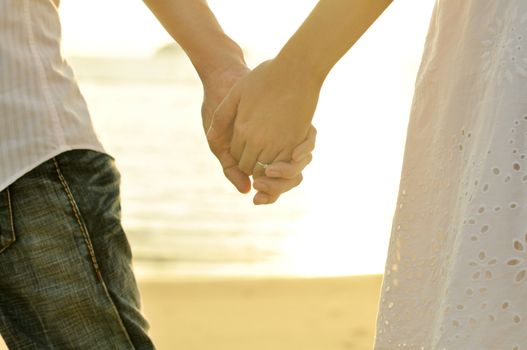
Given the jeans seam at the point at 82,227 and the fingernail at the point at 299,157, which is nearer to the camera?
the jeans seam at the point at 82,227

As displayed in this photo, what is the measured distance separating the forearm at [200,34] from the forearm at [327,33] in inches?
25.0

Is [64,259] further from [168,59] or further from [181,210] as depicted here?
[168,59]

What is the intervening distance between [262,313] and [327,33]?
4812mm

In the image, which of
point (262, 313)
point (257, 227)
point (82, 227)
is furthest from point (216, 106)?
point (257, 227)

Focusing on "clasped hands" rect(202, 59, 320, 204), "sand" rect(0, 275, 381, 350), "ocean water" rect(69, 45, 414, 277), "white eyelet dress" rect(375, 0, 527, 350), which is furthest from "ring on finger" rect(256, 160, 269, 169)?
"ocean water" rect(69, 45, 414, 277)

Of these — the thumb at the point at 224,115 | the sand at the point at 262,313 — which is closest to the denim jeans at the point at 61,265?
the thumb at the point at 224,115

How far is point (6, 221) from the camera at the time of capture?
1.93 m

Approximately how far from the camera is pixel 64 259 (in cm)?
196

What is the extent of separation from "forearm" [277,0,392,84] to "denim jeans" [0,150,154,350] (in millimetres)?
488

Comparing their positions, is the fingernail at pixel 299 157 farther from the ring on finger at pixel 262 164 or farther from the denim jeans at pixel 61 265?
the denim jeans at pixel 61 265

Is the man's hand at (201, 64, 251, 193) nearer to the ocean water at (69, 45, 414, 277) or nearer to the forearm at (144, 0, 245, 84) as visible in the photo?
the forearm at (144, 0, 245, 84)

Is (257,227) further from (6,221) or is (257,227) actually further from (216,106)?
(6,221)

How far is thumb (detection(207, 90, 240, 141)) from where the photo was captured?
2213mm

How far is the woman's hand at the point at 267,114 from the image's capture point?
196cm
